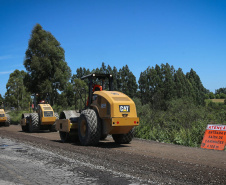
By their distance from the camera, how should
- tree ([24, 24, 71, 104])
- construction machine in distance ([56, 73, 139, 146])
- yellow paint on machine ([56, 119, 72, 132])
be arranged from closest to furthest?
construction machine in distance ([56, 73, 139, 146]), yellow paint on machine ([56, 119, 72, 132]), tree ([24, 24, 71, 104])

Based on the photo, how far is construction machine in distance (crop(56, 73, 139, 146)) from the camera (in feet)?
33.5

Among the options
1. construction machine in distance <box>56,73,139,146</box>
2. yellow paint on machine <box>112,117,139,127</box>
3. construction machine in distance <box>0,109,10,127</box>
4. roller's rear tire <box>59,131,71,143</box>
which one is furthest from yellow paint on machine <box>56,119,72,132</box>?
construction machine in distance <box>0,109,10,127</box>

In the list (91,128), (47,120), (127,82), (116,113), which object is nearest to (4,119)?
(47,120)

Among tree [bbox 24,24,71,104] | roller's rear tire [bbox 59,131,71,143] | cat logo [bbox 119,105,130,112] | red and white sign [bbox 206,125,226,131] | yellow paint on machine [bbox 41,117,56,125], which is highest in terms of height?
tree [bbox 24,24,71,104]

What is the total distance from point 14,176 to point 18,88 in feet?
200

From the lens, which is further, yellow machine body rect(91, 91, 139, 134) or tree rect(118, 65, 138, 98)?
tree rect(118, 65, 138, 98)

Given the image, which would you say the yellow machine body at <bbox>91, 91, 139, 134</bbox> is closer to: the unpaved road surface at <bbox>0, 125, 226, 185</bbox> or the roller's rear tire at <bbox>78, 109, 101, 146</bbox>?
the roller's rear tire at <bbox>78, 109, 101, 146</bbox>

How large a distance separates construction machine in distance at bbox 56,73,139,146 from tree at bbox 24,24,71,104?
2109 centimetres

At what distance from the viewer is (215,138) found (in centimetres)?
1092

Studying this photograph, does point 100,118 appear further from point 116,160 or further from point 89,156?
point 116,160

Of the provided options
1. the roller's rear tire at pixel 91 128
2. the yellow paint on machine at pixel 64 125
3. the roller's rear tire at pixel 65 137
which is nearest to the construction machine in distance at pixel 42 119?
the yellow paint on machine at pixel 64 125

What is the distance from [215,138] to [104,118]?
4.45 metres

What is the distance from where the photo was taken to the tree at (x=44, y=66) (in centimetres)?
3266

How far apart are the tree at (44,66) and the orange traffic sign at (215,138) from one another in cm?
2369
